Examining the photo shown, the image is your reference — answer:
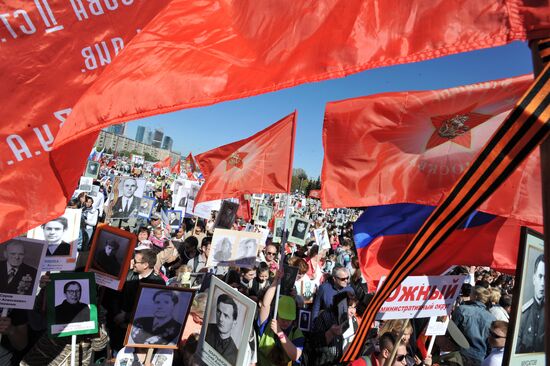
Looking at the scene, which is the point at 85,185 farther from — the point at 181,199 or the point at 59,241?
the point at 59,241

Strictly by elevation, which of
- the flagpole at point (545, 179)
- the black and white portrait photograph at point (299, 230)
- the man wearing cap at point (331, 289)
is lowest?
the man wearing cap at point (331, 289)

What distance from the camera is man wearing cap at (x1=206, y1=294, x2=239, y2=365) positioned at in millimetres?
3473

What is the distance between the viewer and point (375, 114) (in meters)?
4.09

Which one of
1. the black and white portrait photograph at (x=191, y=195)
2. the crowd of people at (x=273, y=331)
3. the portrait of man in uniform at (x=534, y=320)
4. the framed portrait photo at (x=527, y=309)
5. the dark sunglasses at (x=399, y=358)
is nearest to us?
the framed portrait photo at (x=527, y=309)

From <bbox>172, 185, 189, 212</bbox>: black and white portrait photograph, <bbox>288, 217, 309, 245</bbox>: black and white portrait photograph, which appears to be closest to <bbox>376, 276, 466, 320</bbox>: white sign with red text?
<bbox>288, 217, 309, 245</bbox>: black and white portrait photograph

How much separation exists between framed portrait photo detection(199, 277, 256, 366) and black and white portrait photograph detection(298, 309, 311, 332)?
1.96m

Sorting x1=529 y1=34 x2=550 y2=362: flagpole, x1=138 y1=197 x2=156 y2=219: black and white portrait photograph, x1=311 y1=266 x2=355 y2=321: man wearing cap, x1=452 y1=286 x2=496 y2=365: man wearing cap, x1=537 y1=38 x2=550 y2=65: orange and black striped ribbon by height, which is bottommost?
x1=452 y1=286 x2=496 y2=365: man wearing cap

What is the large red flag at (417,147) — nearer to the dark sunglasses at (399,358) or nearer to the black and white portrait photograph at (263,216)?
the dark sunglasses at (399,358)

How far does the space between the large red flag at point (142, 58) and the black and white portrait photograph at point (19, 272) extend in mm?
1764

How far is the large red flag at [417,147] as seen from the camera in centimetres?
369

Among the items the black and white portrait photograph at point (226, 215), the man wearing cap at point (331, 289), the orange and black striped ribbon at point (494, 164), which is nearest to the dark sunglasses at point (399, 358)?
the man wearing cap at point (331, 289)

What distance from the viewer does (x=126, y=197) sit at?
38.9 feet

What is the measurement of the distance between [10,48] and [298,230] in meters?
10.3

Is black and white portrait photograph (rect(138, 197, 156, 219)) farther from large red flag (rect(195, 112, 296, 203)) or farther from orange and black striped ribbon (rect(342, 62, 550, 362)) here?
orange and black striped ribbon (rect(342, 62, 550, 362))
